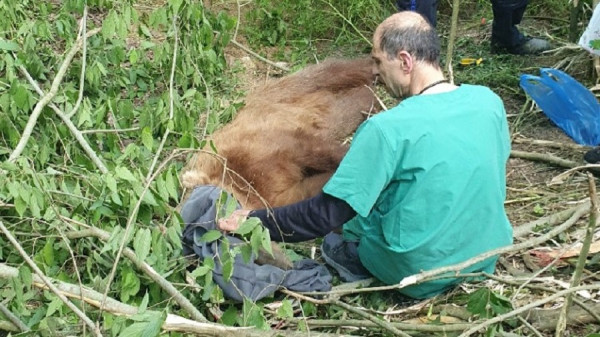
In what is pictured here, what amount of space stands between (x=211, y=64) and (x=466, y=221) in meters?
2.82

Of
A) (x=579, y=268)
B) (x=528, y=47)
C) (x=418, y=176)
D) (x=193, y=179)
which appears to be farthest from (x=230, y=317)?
(x=528, y=47)

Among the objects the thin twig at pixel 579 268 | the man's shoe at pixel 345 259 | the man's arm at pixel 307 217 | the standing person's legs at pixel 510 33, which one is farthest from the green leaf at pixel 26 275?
the standing person's legs at pixel 510 33

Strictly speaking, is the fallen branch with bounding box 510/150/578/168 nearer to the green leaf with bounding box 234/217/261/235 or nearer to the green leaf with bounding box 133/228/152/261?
the green leaf with bounding box 234/217/261/235

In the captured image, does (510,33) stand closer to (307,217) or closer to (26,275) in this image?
(307,217)

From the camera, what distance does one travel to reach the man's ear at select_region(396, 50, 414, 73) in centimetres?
309

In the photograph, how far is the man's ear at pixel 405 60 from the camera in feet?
10.2

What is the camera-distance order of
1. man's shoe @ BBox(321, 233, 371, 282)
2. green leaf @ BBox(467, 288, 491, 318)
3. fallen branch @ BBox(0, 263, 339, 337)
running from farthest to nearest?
1. man's shoe @ BBox(321, 233, 371, 282)
2. green leaf @ BBox(467, 288, 491, 318)
3. fallen branch @ BBox(0, 263, 339, 337)

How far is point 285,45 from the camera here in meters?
6.47

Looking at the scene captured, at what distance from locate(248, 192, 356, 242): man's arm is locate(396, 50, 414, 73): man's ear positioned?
2.10 ft

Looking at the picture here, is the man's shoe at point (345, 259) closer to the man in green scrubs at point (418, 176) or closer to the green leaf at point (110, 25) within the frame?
the man in green scrubs at point (418, 176)

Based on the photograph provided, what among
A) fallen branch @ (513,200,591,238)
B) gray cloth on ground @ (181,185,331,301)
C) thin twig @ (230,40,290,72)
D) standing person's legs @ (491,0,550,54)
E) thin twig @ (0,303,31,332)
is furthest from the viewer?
thin twig @ (230,40,290,72)

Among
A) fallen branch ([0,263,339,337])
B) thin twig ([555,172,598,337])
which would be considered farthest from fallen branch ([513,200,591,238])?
fallen branch ([0,263,339,337])

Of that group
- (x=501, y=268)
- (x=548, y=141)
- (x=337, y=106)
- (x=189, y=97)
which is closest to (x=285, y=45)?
(x=337, y=106)

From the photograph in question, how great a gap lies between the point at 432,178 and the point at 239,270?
3.17 feet
